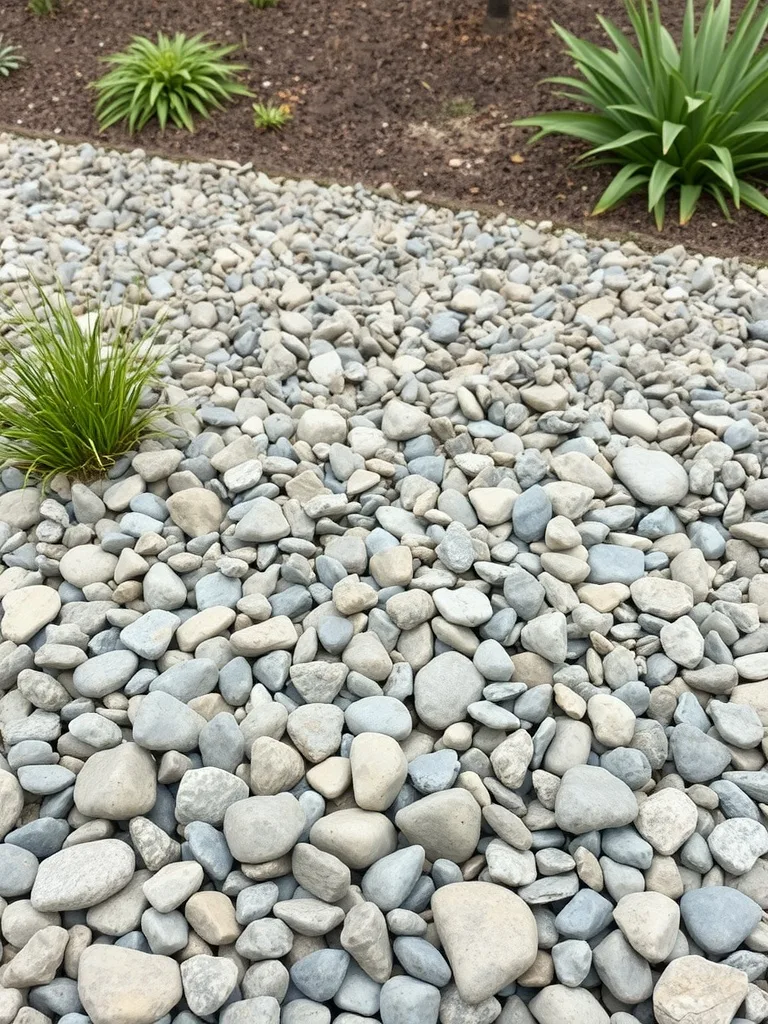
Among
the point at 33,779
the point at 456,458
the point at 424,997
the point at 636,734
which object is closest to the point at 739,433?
the point at 456,458

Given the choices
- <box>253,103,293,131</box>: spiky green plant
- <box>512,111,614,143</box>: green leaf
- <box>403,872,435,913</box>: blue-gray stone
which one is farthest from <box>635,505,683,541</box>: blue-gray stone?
<box>253,103,293,131</box>: spiky green plant

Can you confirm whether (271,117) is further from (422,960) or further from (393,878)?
(422,960)

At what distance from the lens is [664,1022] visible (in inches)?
52.1

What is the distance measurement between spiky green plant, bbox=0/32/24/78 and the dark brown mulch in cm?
5

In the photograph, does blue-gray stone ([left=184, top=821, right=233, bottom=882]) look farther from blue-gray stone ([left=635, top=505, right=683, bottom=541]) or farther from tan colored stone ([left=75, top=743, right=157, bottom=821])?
blue-gray stone ([left=635, top=505, right=683, bottom=541])

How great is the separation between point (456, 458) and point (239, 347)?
0.92 metres

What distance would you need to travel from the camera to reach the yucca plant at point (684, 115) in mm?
3268

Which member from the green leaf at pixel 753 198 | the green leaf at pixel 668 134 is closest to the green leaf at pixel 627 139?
the green leaf at pixel 668 134

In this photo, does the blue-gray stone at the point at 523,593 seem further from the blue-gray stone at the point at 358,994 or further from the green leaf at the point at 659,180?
the green leaf at the point at 659,180

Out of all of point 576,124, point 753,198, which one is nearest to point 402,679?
point 753,198

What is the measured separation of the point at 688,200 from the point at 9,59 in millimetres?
4146

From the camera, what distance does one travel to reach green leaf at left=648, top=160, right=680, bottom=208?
3258 mm

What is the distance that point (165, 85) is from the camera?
4254mm

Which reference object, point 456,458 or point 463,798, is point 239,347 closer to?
point 456,458
